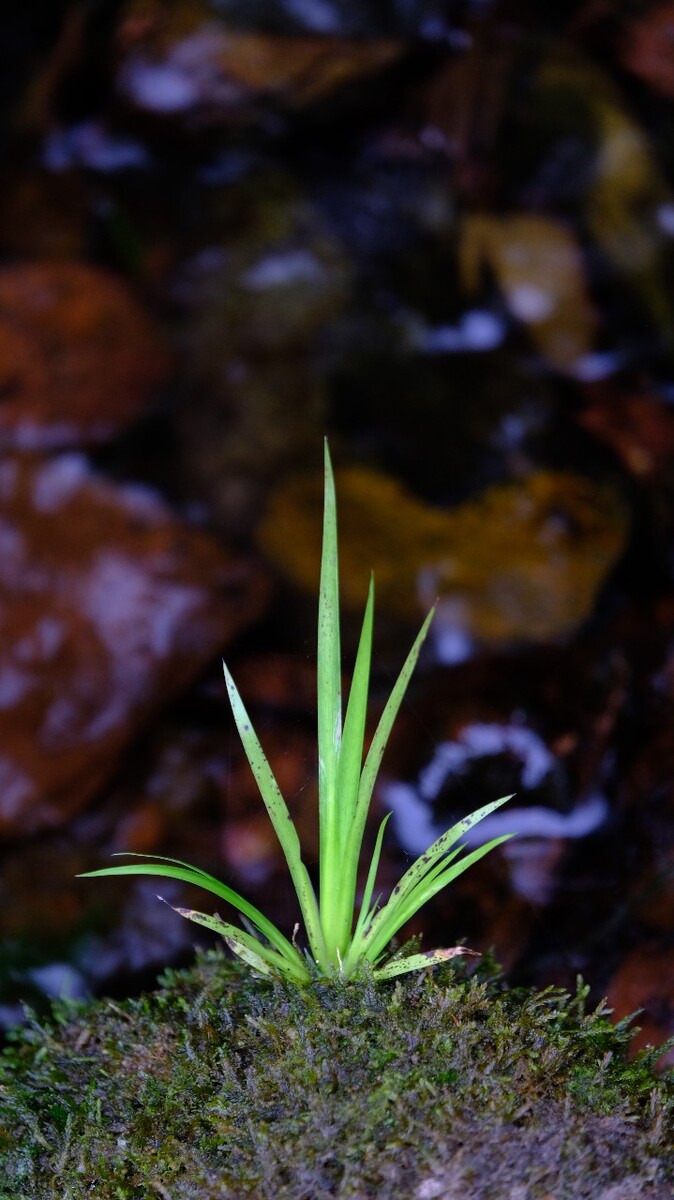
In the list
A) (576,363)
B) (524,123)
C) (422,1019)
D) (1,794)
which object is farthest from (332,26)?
(422,1019)

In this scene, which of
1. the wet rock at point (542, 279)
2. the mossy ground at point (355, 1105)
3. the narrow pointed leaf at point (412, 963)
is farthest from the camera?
the wet rock at point (542, 279)

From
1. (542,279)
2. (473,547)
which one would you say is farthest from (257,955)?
(542,279)

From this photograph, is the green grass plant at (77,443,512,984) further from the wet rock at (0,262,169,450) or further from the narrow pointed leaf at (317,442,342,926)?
the wet rock at (0,262,169,450)

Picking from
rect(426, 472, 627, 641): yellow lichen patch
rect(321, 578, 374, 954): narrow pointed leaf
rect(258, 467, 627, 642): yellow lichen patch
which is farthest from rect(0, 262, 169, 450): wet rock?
rect(321, 578, 374, 954): narrow pointed leaf

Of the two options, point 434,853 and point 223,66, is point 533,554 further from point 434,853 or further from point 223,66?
point 223,66

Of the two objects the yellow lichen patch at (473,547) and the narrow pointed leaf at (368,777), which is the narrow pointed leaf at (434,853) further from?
the yellow lichen patch at (473,547)

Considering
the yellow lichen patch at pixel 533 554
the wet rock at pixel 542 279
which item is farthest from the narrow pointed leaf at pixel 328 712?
the wet rock at pixel 542 279

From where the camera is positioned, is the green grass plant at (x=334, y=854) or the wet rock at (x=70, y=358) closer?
the green grass plant at (x=334, y=854)
